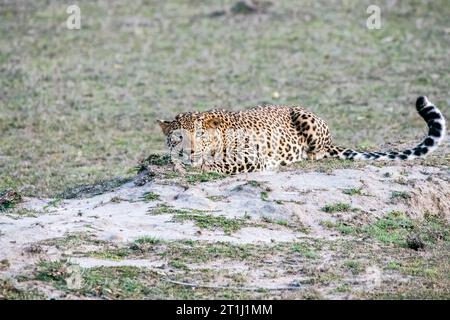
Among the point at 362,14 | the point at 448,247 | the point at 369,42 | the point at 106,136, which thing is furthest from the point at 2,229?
the point at 362,14

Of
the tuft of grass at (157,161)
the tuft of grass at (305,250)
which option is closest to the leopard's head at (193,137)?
the tuft of grass at (157,161)

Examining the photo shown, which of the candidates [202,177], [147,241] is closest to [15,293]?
[147,241]

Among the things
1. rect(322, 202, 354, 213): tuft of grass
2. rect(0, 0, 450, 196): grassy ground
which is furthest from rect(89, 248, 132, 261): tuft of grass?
rect(0, 0, 450, 196): grassy ground

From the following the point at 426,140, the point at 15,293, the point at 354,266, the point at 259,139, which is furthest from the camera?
the point at 426,140

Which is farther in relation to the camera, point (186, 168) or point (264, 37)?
point (264, 37)

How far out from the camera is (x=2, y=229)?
915 centimetres

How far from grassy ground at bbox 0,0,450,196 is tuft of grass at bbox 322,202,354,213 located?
13.4 ft

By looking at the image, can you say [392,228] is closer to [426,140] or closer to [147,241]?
[426,140]

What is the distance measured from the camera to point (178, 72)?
20359mm

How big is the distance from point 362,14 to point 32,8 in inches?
323

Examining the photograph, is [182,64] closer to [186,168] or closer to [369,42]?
[369,42]

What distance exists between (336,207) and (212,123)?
1.96 metres

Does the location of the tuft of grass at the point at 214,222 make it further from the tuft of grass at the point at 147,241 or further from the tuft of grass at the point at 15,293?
the tuft of grass at the point at 15,293

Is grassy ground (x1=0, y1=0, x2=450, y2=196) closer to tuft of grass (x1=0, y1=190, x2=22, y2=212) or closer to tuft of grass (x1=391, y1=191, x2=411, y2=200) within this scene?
tuft of grass (x1=0, y1=190, x2=22, y2=212)
